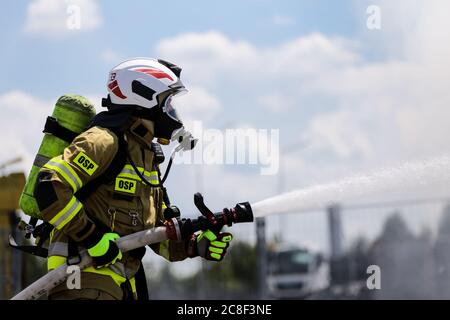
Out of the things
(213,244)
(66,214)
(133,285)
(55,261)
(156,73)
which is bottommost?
(133,285)

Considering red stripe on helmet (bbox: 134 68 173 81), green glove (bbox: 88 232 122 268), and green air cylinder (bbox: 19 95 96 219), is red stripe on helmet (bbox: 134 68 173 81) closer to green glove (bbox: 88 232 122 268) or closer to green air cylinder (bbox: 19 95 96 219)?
green air cylinder (bbox: 19 95 96 219)

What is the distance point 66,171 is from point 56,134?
469 millimetres

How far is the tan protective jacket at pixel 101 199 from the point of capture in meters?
4.48

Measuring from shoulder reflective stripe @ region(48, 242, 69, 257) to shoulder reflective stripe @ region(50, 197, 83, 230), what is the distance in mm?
237

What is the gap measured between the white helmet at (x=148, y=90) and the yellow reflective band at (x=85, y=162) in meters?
0.55

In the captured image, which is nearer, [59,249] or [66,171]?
[66,171]

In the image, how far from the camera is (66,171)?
448 centimetres

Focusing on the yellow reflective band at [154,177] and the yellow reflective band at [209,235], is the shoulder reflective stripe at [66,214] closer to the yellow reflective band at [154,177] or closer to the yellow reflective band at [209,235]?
the yellow reflective band at [154,177]

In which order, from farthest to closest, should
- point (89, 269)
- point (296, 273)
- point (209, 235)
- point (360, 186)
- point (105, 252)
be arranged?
point (296, 273), point (360, 186), point (209, 235), point (89, 269), point (105, 252)

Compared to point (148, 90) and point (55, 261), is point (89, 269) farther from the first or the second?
point (148, 90)

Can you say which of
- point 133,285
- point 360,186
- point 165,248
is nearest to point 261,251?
point 165,248

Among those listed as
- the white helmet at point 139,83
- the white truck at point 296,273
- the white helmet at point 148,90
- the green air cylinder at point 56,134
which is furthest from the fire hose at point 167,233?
the white truck at point 296,273
